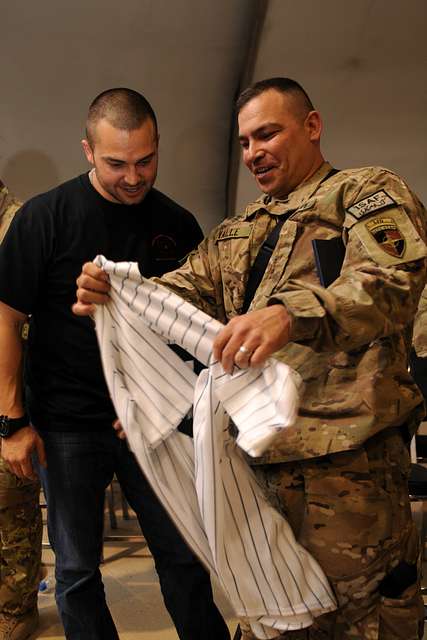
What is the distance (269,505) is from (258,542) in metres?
0.08

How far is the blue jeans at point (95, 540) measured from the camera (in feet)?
6.56

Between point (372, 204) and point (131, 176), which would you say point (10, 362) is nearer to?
point (131, 176)

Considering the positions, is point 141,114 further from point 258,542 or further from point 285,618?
point 285,618

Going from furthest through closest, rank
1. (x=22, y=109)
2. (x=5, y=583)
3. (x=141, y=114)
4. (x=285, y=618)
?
(x=22, y=109), (x=5, y=583), (x=141, y=114), (x=285, y=618)

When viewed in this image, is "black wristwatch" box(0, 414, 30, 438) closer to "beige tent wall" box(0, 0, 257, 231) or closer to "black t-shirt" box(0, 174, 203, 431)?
"black t-shirt" box(0, 174, 203, 431)

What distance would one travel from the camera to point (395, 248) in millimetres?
1400

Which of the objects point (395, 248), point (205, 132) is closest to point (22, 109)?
point (205, 132)

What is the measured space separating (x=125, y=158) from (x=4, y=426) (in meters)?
0.77

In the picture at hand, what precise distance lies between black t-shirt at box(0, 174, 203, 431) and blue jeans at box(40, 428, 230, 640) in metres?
0.08

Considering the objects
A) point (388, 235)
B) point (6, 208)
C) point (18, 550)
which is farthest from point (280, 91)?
point (18, 550)

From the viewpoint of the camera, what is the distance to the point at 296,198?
169cm

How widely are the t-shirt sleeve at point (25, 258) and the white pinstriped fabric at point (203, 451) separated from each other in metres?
0.45

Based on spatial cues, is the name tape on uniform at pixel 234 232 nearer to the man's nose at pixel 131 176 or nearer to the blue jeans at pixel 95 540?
the man's nose at pixel 131 176

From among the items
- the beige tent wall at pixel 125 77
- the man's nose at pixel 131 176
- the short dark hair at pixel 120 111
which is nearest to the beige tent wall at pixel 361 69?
the beige tent wall at pixel 125 77
